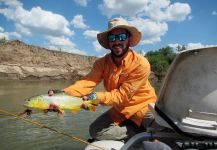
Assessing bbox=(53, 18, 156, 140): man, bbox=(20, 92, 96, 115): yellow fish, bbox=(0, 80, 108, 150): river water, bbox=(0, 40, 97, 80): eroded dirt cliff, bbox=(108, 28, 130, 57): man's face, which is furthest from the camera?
bbox=(0, 40, 97, 80): eroded dirt cliff

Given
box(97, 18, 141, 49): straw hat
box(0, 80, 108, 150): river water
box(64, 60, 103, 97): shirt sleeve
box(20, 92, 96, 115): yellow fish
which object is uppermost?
box(97, 18, 141, 49): straw hat

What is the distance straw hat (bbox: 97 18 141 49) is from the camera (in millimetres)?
5289

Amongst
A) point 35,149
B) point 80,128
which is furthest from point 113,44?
point 80,128

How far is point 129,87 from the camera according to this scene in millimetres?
5066

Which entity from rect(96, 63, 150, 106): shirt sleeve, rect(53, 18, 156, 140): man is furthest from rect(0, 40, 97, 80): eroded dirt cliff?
rect(96, 63, 150, 106): shirt sleeve

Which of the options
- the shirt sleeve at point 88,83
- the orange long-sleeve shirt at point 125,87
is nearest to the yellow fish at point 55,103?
the orange long-sleeve shirt at point 125,87

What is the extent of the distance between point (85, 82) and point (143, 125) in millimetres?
1068

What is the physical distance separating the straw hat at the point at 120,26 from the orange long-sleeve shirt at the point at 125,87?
258 mm

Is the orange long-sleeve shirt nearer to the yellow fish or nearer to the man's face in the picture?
the man's face

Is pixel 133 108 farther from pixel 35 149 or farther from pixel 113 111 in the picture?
pixel 35 149

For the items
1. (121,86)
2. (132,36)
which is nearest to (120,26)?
(132,36)

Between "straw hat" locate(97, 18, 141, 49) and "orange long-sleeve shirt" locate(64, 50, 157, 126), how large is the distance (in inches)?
10.2

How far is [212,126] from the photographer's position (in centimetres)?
323

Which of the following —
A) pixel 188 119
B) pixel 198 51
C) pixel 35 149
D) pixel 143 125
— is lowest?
pixel 35 149
